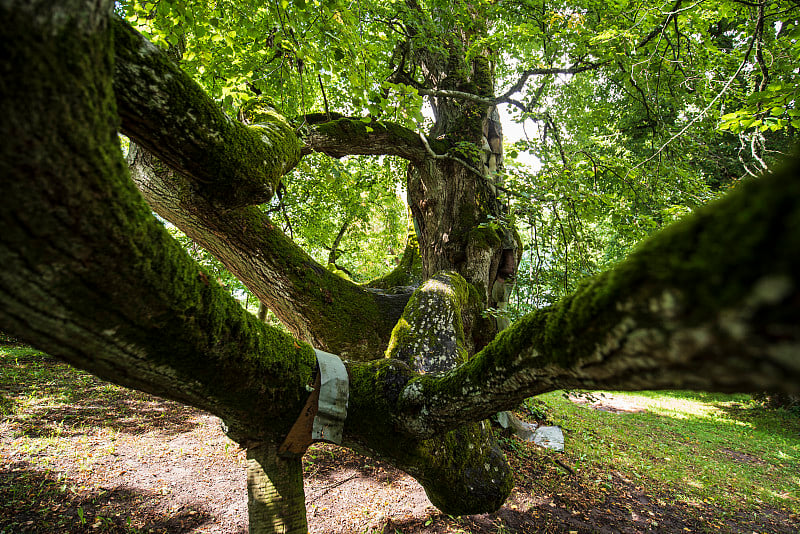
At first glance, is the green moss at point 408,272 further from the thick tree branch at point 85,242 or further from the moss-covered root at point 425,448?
the thick tree branch at point 85,242

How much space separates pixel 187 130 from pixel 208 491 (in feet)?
13.3

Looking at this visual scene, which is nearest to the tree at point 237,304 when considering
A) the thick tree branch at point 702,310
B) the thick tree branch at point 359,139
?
the thick tree branch at point 702,310

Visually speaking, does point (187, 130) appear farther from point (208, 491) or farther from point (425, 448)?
point (208, 491)

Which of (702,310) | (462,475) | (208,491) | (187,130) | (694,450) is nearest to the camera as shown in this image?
(702,310)

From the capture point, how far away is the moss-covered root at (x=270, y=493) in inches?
83.0

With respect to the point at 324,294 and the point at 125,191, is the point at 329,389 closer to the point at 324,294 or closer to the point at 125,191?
the point at 125,191

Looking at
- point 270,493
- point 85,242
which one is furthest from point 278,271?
point 85,242

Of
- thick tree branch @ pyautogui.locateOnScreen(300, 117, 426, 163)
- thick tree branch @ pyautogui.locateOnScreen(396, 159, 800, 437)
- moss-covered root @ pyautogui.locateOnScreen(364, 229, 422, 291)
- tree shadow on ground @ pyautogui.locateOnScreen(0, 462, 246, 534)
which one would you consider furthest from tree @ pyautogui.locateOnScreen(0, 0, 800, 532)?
moss-covered root @ pyautogui.locateOnScreen(364, 229, 422, 291)

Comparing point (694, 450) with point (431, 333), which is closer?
point (431, 333)

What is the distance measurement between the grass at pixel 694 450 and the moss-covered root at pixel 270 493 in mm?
3567

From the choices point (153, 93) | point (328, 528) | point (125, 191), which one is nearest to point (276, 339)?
point (125, 191)

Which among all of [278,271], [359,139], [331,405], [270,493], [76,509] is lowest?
[76,509]

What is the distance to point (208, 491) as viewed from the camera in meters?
4.00

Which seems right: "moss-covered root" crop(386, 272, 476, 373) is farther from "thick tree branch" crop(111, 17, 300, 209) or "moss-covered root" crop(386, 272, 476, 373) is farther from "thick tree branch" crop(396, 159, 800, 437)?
"thick tree branch" crop(396, 159, 800, 437)
